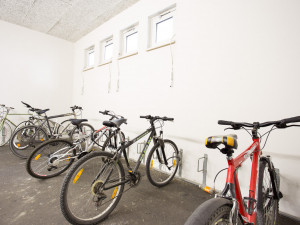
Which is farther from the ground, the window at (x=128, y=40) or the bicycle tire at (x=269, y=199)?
the window at (x=128, y=40)

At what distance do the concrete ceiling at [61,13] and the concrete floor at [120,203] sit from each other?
2.94 m

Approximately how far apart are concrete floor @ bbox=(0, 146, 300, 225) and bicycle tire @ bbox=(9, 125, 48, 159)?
0.79 metres

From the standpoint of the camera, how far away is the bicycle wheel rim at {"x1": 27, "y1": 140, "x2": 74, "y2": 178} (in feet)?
5.98

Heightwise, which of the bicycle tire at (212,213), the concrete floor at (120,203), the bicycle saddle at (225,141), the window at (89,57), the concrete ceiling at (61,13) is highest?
the concrete ceiling at (61,13)

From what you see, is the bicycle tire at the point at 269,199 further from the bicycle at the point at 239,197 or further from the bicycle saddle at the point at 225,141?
the bicycle saddle at the point at 225,141

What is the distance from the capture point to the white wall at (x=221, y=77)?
1.34 m

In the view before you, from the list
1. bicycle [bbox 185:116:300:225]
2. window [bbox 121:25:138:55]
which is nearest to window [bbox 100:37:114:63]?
window [bbox 121:25:138:55]

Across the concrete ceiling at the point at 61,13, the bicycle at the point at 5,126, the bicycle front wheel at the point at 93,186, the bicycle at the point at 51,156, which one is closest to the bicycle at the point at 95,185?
the bicycle front wheel at the point at 93,186

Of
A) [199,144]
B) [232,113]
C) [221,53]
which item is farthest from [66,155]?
[221,53]

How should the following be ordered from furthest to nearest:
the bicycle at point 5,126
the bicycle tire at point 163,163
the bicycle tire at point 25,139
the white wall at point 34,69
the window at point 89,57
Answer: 1. the window at point 89,57
2. the white wall at point 34,69
3. the bicycle at point 5,126
4. the bicycle tire at point 25,139
5. the bicycle tire at point 163,163

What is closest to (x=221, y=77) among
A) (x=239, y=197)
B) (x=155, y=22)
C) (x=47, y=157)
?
(x=239, y=197)

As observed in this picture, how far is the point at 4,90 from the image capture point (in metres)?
3.54

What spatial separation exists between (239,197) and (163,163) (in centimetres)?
122

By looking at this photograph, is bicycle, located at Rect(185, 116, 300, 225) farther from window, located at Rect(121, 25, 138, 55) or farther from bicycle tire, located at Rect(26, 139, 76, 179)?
window, located at Rect(121, 25, 138, 55)
